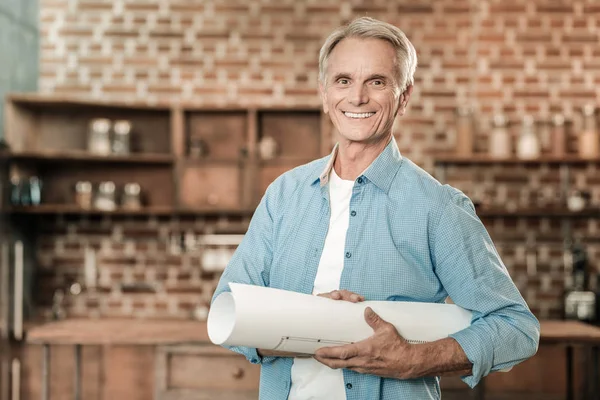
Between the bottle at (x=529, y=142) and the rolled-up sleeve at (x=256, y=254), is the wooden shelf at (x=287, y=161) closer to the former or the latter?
the bottle at (x=529, y=142)

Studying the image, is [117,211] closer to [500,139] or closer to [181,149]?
[181,149]

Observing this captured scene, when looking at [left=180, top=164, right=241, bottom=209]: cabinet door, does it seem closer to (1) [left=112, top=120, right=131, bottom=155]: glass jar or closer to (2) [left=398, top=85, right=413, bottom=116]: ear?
(1) [left=112, top=120, right=131, bottom=155]: glass jar

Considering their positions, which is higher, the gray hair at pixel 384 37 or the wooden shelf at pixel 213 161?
the gray hair at pixel 384 37

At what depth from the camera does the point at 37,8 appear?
16.6ft

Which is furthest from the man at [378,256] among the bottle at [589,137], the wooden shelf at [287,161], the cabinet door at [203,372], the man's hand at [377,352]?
the bottle at [589,137]

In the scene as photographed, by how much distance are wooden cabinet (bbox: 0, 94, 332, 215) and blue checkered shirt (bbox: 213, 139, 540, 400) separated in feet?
10.5

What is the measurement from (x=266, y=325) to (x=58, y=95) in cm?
414

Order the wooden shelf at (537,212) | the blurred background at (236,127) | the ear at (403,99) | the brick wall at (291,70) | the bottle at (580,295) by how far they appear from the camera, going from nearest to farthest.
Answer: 1. the ear at (403,99)
2. the bottle at (580,295)
3. the wooden shelf at (537,212)
4. the blurred background at (236,127)
5. the brick wall at (291,70)

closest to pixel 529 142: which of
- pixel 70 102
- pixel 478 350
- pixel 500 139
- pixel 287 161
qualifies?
pixel 500 139

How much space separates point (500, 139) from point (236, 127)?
1775mm

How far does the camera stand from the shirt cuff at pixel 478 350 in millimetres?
1370

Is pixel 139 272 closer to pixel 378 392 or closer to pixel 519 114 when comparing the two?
pixel 519 114

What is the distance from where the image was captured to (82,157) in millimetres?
4676

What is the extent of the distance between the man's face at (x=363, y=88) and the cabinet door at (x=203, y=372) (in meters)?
2.47
